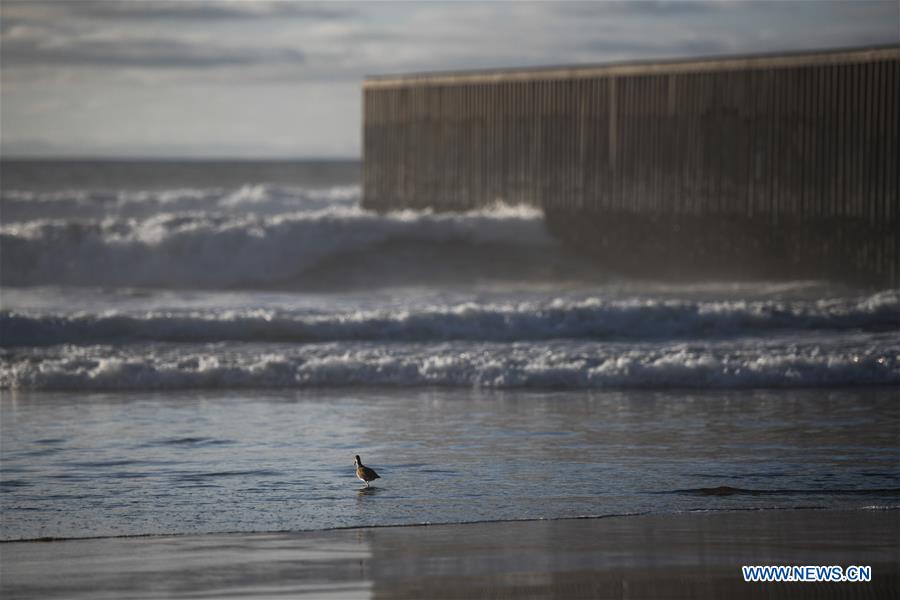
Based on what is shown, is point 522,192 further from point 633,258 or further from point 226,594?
point 226,594

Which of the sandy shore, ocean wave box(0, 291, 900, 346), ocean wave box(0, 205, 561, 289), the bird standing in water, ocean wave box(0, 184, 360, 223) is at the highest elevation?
ocean wave box(0, 184, 360, 223)

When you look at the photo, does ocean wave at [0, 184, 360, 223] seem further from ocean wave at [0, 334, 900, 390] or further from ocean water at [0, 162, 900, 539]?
ocean wave at [0, 334, 900, 390]

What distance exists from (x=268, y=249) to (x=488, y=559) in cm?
2055

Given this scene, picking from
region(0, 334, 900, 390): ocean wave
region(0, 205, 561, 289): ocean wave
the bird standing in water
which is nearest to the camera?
the bird standing in water

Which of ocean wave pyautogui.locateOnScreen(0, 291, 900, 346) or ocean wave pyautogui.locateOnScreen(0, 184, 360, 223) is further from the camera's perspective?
ocean wave pyautogui.locateOnScreen(0, 184, 360, 223)

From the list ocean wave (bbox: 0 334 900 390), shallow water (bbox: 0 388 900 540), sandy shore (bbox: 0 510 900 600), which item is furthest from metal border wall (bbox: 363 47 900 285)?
sandy shore (bbox: 0 510 900 600)

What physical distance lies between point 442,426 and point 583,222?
16.1m

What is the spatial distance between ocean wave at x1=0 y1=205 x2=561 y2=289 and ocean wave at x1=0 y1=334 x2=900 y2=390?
36.2 ft

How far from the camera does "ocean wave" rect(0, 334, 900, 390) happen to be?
13.7 metres

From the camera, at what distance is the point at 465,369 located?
13.9 m

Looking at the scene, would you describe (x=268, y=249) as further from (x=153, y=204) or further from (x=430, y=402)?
(x=153, y=204)

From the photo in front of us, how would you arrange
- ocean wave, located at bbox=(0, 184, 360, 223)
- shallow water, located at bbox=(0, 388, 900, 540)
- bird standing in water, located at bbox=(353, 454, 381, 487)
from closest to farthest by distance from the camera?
1. shallow water, located at bbox=(0, 388, 900, 540)
2. bird standing in water, located at bbox=(353, 454, 381, 487)
3. ocean wave, located at bbox=(0, 184, 360, 223)

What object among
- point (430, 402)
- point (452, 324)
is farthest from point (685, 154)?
point (430, 402)

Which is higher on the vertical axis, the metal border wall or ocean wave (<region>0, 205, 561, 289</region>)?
the metal border wall
